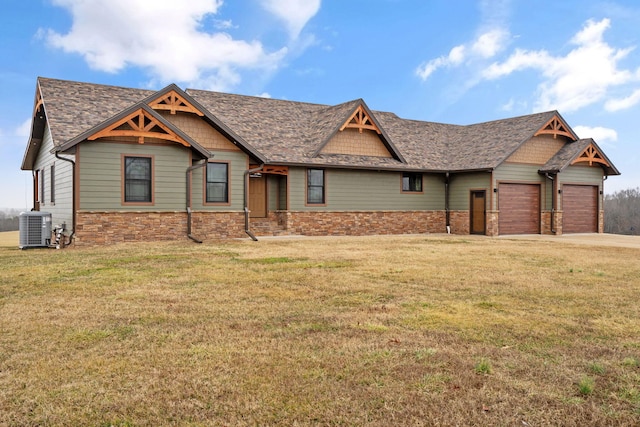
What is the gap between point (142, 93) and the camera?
21.8m

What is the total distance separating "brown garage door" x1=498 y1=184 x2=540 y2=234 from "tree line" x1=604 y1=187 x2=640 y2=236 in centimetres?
3017

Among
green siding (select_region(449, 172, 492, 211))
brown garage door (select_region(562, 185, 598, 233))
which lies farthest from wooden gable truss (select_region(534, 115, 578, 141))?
green siding (select_region(449, 172, 492, 211))

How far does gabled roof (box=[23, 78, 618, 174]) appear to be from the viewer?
1809 centimetres

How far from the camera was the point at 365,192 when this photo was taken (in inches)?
962

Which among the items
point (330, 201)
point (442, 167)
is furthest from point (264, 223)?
point (442, 167)

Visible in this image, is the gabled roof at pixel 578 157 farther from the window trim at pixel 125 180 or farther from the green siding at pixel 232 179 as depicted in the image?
the window trim at pixel 125 180

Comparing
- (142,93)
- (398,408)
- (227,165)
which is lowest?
(398,408)

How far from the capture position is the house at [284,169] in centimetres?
1688

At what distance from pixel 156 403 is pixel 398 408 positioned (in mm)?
1792

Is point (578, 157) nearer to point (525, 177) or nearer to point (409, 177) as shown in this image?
point (525, 177)

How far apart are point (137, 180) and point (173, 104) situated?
319cm

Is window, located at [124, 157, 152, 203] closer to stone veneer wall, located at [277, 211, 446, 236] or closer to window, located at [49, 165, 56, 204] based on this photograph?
window, located at [49, 165, 56, 204]

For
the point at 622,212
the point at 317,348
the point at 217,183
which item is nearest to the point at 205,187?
the point at 217,183

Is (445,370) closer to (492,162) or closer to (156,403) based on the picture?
(156,403)
